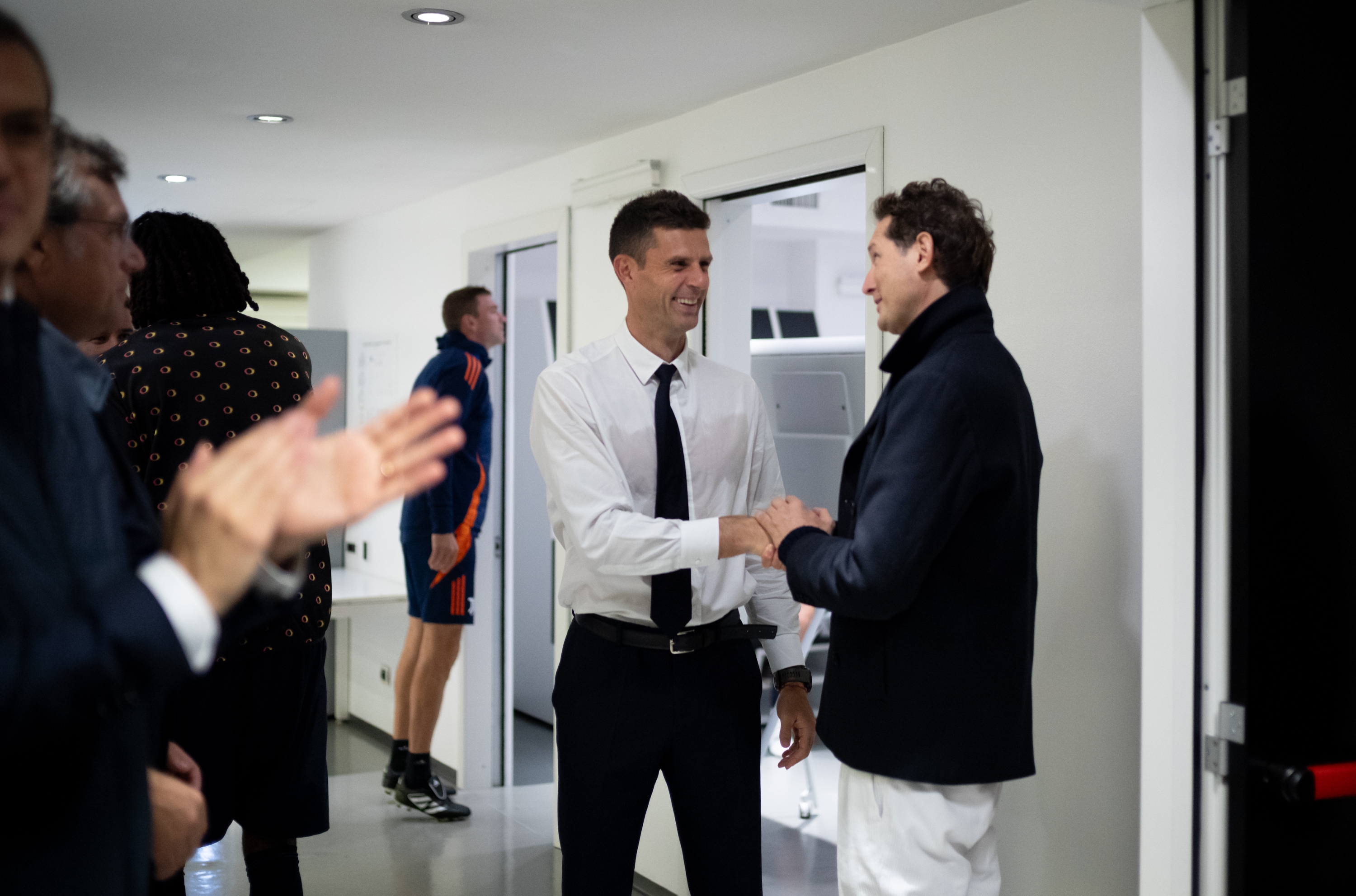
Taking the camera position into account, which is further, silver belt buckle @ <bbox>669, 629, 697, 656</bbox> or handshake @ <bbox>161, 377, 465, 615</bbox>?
silver belt buckle @ <bbox>669, 629, 697, 656</bbox>

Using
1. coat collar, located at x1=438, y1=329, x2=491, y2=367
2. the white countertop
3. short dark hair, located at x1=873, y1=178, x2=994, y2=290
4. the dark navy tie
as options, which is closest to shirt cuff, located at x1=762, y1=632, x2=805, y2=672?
the dark navy tie

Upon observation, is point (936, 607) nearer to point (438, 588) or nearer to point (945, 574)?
point (945, 574)

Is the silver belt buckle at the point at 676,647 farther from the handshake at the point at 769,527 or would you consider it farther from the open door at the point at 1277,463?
the open door at the point at 1277,463

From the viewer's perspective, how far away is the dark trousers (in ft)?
7.41

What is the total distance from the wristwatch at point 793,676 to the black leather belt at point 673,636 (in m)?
0.10

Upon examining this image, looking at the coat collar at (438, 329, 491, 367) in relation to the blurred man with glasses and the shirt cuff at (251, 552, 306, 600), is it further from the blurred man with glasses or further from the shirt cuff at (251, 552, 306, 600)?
the shirt cuff at (251, 552, 306, 600)

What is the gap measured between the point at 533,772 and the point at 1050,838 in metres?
3.10

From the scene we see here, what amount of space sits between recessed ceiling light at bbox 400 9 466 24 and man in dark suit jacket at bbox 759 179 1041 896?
1458 mm

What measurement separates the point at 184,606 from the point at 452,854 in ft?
11.9

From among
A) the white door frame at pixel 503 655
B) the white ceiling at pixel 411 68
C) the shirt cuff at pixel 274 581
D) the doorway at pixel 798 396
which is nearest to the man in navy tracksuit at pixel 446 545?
the white door frame at pixel 503 655

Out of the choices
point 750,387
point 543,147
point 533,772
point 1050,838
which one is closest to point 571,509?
point 750,387

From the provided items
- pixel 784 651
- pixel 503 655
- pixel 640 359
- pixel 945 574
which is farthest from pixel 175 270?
pixel 503 655

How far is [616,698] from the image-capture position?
2.27m

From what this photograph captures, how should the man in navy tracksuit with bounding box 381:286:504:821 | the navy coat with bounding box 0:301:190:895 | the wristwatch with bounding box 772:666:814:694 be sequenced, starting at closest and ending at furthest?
1. the navy coat with bounding box 0:301:190:895
2. the wristwatch with bounding box 772:666:814:694
3. the man in navy tracksuit with bounding box 381:286:504:821
